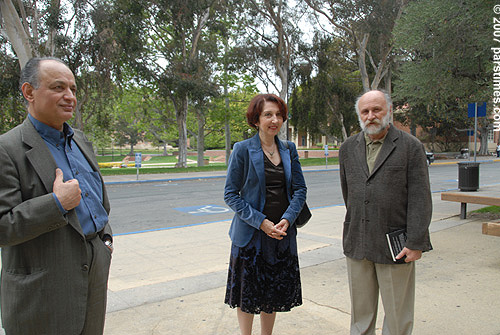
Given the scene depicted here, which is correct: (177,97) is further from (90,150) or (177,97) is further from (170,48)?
(90,150)

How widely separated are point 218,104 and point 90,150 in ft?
95.2

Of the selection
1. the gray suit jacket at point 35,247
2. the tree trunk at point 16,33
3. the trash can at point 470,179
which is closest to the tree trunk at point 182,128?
the tree trunk at point 16,33

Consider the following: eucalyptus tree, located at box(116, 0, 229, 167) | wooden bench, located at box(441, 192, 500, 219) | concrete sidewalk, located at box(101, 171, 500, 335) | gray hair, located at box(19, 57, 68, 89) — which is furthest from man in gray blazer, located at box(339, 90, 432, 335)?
eucalyptus tree, located at box(116, 0, 229, 167)

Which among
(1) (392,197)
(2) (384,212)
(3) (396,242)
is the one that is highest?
(1) (392,197)

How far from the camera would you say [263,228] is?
A: 3.00 metres

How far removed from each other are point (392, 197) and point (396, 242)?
313mm

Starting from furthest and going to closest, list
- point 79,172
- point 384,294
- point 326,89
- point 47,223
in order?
point 326,89 < point 384,294 < point 79,172 < point 47,223

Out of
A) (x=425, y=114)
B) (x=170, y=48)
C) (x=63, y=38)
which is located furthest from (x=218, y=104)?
(x=425, y=114)

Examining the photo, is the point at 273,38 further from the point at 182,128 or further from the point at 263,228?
the point at 263,228

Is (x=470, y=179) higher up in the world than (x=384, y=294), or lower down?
higher up

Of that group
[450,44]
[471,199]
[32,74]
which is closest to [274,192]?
[32,74]

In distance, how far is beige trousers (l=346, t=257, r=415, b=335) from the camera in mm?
2875

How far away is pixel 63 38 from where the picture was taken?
19094 mm

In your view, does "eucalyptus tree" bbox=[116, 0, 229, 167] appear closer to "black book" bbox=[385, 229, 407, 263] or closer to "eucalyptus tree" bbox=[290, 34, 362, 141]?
"eucalyptus tree" bbox=[290, 34, 362, 141]
